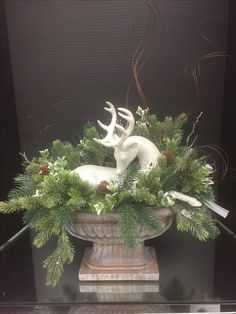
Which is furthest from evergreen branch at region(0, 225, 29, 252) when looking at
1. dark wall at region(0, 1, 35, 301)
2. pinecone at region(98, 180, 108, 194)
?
pinecone at region(98, 180, 108, 194)

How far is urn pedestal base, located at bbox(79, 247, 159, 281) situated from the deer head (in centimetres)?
17

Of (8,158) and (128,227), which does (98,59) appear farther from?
(128,227)

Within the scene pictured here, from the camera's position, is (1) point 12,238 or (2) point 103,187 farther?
(1) point 12,238

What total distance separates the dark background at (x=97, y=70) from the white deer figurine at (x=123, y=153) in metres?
0.23

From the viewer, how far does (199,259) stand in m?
0.65

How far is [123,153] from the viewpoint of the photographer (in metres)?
0.56

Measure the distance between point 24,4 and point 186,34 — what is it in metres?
0.38

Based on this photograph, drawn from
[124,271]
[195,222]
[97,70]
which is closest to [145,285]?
[124,271]

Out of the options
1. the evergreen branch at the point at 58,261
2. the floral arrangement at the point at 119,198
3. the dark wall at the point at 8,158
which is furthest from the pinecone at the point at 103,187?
the dark wall at the point at 8,158

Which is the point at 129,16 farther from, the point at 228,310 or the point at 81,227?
the point at 228,310

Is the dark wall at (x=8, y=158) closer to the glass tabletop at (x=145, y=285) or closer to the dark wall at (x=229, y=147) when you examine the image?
the glass tabletop at (x=145, y=285)

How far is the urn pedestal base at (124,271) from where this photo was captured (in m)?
0.57

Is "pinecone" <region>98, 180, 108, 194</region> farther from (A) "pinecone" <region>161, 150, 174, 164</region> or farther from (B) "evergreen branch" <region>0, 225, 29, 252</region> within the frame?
(B) "evergreen branch" <region>0, 225, 29, 252</region>

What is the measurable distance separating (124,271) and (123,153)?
8.3 inches
